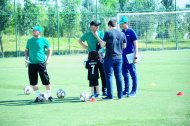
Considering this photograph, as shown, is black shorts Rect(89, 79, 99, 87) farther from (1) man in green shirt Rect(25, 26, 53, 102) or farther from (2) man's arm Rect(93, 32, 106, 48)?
(1) man in green shirt Rect(25, 26, 53, 102)

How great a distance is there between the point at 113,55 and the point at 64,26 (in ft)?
92.5

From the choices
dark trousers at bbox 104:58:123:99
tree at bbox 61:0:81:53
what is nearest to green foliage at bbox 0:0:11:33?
tree at bbox 61:0:81:53

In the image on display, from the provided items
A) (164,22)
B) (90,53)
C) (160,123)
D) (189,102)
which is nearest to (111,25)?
(90,53)

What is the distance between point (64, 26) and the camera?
3956cm

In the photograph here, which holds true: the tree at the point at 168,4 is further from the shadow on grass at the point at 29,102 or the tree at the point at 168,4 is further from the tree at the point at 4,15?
the shadow on grass at the point at 29,102

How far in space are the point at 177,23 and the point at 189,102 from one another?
2838cm

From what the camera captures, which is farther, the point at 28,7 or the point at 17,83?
the point at 28,7

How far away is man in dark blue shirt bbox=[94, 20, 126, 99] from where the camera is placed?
11602 mm

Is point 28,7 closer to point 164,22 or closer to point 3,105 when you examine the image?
point 164,22

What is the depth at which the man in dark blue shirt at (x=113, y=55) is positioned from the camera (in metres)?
11.6

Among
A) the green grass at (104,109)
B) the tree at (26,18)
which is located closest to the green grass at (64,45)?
the tree at (26,18)

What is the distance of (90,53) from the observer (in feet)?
40.3

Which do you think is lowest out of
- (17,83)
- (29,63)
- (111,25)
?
(17,83)

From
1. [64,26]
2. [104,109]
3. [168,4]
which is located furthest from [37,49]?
[168,4]
